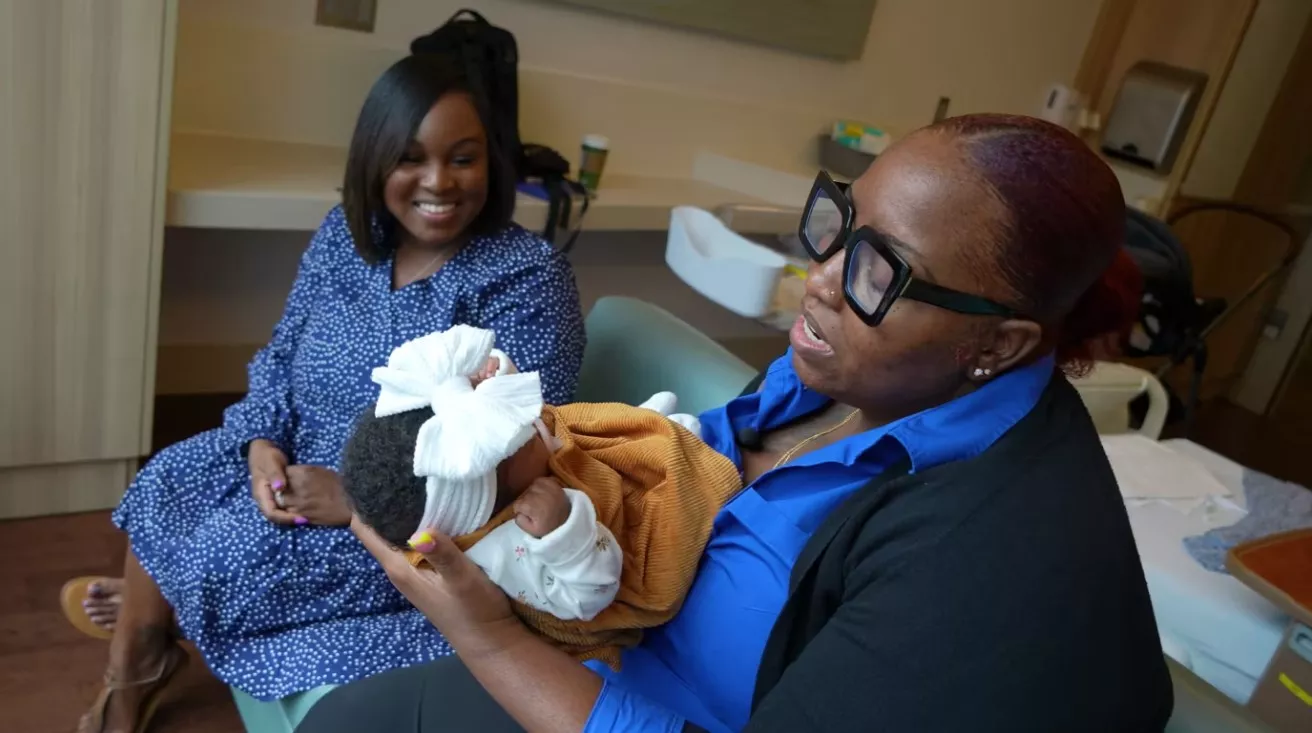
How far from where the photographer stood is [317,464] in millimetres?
1579

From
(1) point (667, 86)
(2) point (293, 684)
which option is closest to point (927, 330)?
(2) point (293, 684)

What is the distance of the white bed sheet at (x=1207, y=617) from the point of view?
1.59 meters

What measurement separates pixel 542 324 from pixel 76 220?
0.99m

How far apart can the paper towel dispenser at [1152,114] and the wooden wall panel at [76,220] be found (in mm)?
3528

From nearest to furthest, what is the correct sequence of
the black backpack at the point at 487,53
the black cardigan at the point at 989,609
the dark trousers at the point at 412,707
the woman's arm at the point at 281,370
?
the black cardigan at the point at 989,609 → the dark trousers at the point at 412,707 → the woman's arm at the point at 281,370 → the black backpack at the point at 487,53

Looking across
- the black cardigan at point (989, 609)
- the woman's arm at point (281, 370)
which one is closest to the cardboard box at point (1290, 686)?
the black cardigan at point (989, 609)

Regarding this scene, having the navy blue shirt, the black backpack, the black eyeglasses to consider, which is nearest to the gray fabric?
the navy blue shirt

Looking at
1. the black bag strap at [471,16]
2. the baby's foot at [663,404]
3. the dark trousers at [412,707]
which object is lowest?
the dark trousers at [412,707]

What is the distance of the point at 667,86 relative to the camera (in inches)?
121

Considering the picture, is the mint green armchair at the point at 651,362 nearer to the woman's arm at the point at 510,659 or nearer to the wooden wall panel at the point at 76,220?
the woman's arm at the point at 510,659

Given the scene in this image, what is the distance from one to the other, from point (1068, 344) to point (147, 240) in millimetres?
1709

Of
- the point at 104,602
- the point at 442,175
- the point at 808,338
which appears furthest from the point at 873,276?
the point at 104,602

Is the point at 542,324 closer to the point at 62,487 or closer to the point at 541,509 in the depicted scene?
the point at 541,509

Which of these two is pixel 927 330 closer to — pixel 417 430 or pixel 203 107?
pixel 417 430
